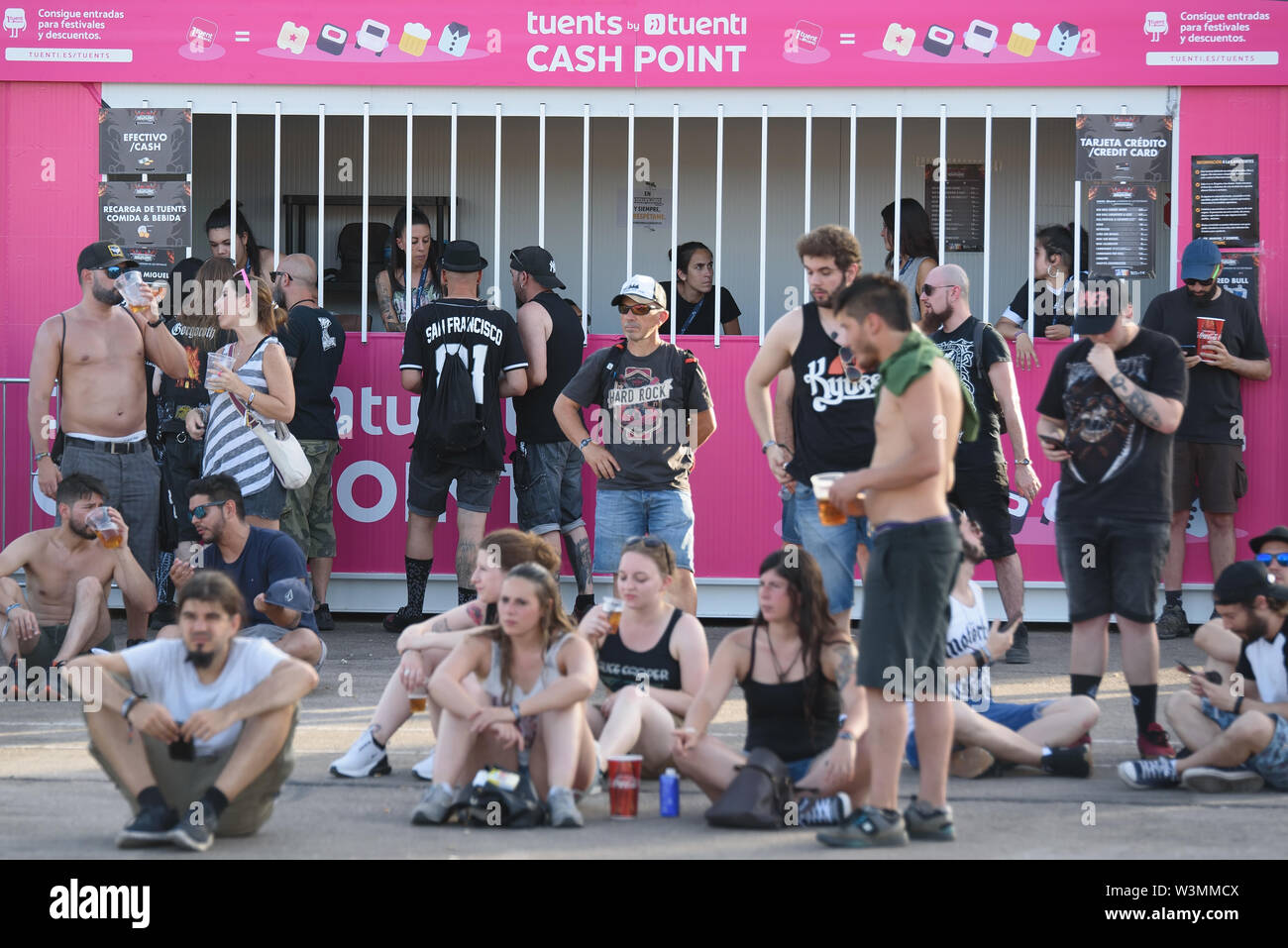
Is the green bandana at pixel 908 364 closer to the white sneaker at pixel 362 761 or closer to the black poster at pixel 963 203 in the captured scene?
the white sneaker at pixel 362 761

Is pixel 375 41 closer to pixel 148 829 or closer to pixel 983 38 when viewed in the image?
pixel 983 38

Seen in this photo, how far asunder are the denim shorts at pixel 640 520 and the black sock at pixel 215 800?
10.1ft

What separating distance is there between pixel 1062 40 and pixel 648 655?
208 inches

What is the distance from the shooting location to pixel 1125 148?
9750 millimetres

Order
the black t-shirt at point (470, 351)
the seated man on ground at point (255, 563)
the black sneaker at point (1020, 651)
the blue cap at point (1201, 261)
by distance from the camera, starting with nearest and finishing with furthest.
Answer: the seated man on ground at point (255, 563)
the black sneaker at point (1020, 651)
the blue cap at point (1201, 261)
the black t-shirt at point (470, 351)

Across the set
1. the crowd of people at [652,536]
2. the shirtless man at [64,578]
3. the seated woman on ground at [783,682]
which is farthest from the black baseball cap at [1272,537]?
the shirtless man at [64,578]

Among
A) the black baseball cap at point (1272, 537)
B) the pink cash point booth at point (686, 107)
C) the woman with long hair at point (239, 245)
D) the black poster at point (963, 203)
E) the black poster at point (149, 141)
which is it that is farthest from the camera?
the black poster at point (963, 203)

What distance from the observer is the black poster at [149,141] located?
390 inches

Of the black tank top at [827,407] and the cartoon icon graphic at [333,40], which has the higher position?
the cartoon icon graphic at [333,40]

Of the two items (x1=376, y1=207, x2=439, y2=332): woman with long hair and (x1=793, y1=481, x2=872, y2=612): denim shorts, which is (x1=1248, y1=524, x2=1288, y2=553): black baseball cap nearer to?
(x1=793, y1=481, x2=872, y2=612): denim shorts

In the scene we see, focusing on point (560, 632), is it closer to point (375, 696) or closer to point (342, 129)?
point (375, 696)

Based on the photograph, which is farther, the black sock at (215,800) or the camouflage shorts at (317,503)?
the camouflage shorts at (317,503)

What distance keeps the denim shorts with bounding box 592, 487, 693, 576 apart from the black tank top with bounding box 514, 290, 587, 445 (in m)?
1.65
